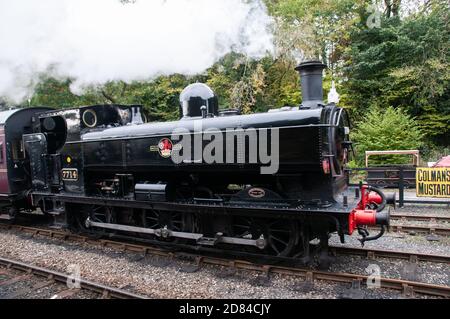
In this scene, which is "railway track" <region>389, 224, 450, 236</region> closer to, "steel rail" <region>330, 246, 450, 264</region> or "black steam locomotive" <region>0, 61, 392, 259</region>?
"steel rail" <region>330, 246, 450, 264</region>

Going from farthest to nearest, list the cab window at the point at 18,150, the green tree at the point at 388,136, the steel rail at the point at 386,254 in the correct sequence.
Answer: the green tree at the point at 388,136, the cab window at the point at 18,150, the steel rail at the point at 386,254

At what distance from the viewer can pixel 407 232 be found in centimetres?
727

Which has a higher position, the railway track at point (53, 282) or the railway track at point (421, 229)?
the railway track at point (421, 229)

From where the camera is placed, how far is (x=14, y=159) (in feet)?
30.1

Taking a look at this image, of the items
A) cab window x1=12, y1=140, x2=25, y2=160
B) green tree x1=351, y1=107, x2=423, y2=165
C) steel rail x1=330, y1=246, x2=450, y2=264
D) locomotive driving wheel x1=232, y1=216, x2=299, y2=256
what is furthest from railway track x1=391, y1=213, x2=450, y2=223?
cab window x1=12, y1=140, x2=25, y2=160

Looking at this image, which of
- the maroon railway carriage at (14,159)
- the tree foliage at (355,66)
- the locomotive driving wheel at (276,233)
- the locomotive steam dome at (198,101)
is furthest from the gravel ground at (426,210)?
the maroon railway carriage at (14,159)

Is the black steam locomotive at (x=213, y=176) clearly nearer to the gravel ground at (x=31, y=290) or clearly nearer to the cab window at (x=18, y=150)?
the cab window at (x=18, y=150)

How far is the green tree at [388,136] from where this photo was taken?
16.3 meters

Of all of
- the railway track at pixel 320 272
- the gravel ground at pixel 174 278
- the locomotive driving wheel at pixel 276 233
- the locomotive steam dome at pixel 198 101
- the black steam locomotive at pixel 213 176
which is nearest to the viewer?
the railway track at pixel 320 272

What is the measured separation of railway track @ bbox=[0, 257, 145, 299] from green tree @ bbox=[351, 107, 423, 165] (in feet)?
46.3

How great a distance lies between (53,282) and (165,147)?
268 cm

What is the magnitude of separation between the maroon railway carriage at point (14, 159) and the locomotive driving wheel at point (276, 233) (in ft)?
21.3

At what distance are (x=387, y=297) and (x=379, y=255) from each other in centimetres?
146

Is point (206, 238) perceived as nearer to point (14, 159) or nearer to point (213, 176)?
point (213, 176)
